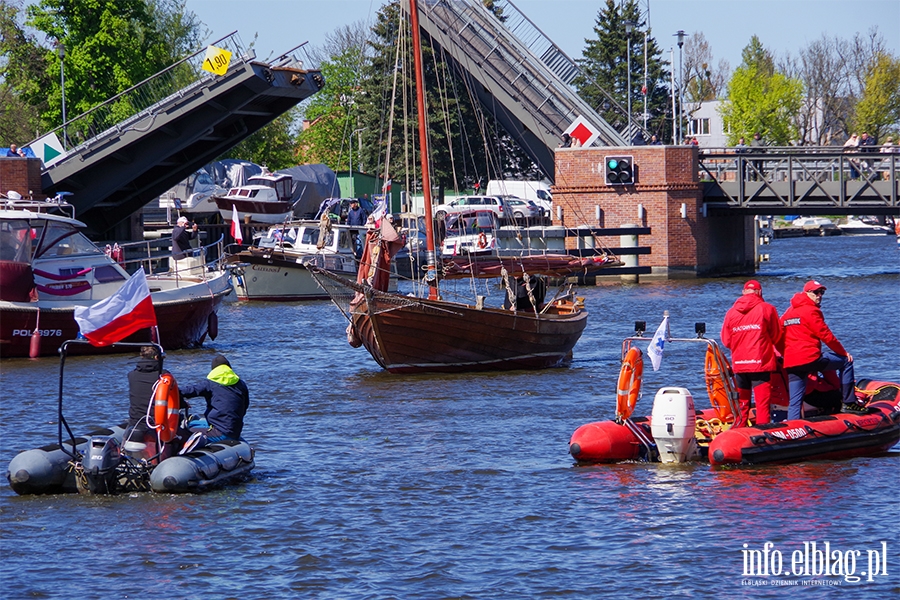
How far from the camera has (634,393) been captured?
48.8ft

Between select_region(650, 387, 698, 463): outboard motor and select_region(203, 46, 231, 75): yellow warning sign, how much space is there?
70.7ft

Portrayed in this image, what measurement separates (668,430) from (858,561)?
334 cm

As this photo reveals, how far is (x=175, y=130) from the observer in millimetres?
35438

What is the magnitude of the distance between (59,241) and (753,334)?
54.9ft

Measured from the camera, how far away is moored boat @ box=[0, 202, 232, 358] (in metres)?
25.1


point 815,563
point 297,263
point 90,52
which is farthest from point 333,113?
point 815,563

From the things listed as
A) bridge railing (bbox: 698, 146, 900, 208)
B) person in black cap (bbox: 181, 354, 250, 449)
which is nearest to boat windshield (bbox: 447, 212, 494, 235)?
bridge railing (bbox: 698, 146, 900, 208)

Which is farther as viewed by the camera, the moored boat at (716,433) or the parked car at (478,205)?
the parked car at (478,205)

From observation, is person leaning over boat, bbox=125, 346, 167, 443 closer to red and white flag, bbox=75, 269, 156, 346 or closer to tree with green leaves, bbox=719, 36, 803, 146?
red and white flag, bbox=75, 269, 156, 346

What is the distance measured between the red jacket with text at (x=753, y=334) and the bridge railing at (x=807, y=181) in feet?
103

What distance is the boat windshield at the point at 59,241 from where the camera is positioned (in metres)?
26.0

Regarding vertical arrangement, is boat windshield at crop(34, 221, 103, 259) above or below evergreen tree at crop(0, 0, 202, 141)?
below

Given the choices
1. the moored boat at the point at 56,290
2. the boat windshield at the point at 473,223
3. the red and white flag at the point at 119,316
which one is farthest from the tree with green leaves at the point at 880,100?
the red and white flag at the point at 119,316

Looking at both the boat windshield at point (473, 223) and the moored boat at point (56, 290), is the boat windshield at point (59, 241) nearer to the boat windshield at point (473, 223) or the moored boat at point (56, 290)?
the moored boat at point (56, 290)
